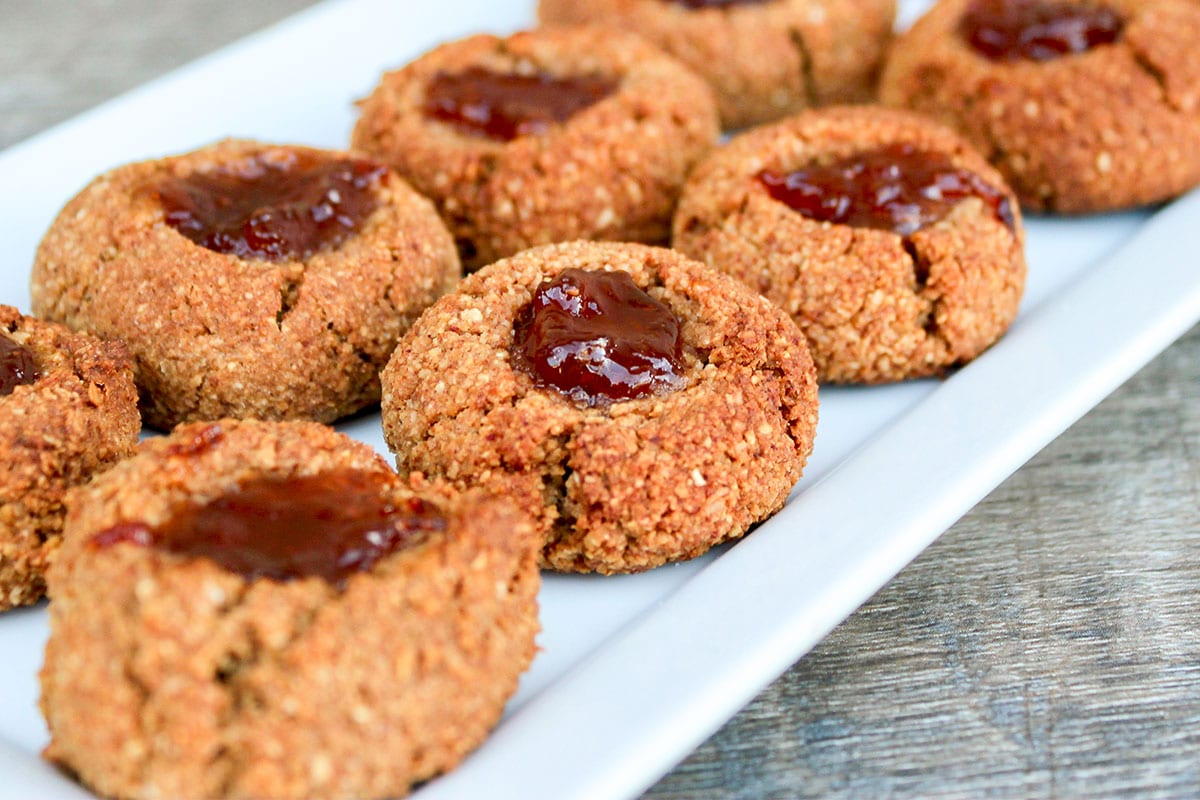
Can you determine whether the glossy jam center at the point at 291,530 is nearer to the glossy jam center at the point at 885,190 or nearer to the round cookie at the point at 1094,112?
the glossy jam center at the point at 885,190

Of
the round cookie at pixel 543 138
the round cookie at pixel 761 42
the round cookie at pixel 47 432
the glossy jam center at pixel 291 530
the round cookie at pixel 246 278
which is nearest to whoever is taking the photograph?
the glossy jam center at pixel 291 530

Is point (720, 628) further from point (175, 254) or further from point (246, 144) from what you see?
point (246, 144)

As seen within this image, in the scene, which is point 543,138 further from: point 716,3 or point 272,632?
point 272,632

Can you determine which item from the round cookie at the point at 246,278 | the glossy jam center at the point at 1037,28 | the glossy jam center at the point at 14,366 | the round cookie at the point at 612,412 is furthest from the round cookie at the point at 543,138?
the glossy jam center at the point at 14,366

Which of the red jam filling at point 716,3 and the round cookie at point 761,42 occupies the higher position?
the red jam filling at point 716,3

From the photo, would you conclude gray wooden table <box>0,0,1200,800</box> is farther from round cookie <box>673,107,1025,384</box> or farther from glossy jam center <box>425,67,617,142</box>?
glossy jam center <box>425,67,617,142</box>

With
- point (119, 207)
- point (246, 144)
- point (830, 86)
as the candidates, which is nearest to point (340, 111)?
point (246, 144)

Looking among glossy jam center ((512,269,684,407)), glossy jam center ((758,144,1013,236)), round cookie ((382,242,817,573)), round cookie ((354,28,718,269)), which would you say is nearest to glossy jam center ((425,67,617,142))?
round cookie ((354,28,718,269))

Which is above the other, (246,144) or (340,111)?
(246,144)
